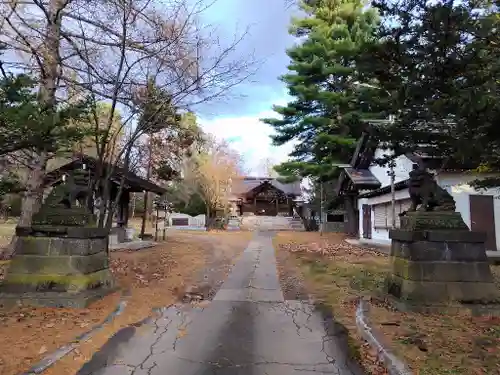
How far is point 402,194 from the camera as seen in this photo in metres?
→ 18.0

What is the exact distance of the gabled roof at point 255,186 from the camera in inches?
1996

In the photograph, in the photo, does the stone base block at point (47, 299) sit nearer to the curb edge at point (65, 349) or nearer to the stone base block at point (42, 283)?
the stone base block at point (42, 283)

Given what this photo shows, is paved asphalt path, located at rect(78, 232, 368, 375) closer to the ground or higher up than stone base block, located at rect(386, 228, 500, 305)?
closer to the ground

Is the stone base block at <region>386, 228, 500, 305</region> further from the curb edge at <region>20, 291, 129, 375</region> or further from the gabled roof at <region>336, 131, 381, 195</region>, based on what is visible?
the gabled roof at <region>336, 131, 381, 195</region>

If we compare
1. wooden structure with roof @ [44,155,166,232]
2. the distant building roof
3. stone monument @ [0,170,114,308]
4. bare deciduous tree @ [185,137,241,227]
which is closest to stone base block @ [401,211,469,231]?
stone monument @ [0,170,114,308]

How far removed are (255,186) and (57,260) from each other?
46098 millimetres

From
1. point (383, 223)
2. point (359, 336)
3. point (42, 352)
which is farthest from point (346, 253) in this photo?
point (42, 352)

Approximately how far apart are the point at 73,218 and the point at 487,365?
6464mm

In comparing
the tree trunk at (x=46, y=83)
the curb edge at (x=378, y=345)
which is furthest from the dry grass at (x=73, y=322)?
the curb edge at (x=378, y=345)

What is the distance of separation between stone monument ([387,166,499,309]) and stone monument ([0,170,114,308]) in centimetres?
529

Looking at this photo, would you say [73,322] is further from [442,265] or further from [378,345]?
[442,265]

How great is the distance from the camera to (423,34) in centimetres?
508

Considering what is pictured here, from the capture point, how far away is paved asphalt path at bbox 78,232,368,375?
13.5ft

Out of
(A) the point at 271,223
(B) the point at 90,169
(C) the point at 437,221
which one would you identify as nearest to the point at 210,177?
(A) the point at 271,223
